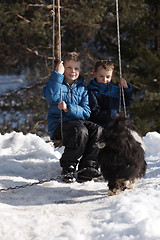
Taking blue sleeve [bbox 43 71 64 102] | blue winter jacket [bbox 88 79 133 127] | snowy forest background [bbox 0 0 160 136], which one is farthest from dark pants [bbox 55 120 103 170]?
snowy forest background [bbox 0 0 160 136]

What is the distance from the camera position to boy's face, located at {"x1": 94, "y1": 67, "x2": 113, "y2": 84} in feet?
14.2

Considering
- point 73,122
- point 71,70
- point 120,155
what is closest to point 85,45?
point 71,70

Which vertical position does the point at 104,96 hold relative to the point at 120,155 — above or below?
above

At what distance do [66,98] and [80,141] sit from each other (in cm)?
56

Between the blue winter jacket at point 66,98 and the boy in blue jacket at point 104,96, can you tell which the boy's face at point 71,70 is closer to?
the blue winter jacket at point 66,98

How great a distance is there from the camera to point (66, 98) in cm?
411

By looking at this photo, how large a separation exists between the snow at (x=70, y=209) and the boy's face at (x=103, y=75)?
4.37ft

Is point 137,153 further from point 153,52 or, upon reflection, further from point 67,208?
point 153,52

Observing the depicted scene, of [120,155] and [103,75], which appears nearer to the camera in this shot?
[120,155]

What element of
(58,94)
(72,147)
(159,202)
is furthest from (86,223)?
(58,94)

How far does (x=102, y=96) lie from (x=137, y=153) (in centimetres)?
137

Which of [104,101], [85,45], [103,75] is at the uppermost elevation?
[85,45]

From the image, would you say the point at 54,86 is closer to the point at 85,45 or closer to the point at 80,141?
the point at 80,141

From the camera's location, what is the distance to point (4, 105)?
36.8 feet
